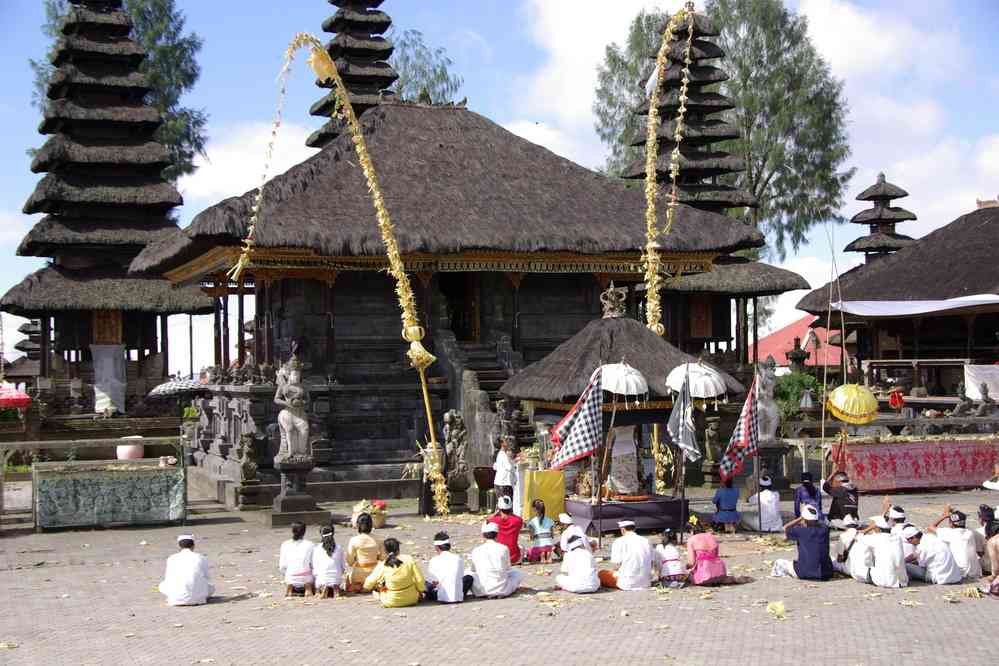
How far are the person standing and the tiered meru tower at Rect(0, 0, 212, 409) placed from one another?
25.1 metres

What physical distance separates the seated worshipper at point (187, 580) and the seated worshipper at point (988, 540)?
929cm

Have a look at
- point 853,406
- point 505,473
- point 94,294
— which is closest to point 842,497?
point 853,406

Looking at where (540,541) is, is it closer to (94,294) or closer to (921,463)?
(921,463)

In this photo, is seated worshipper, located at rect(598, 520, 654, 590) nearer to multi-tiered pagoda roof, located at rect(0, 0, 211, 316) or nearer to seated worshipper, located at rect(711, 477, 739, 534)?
seated worshipper, located at rect(711, 477, 739, 534)

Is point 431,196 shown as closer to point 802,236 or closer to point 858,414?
point 858,414

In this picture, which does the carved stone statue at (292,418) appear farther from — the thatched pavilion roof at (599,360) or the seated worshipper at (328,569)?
the seated worshipper at (328,569)

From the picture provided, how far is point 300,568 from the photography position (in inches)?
599

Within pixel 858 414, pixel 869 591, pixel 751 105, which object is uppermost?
pixel 751 105

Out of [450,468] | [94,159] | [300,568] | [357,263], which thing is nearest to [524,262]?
[357,263]

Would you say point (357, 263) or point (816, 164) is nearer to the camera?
point (357, 263)

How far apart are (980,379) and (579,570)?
2080 centimetres

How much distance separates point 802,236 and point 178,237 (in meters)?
31.7

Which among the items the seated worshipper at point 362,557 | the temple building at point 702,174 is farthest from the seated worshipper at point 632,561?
the temple building at point 702,174

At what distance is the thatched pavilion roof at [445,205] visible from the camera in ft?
85.6
